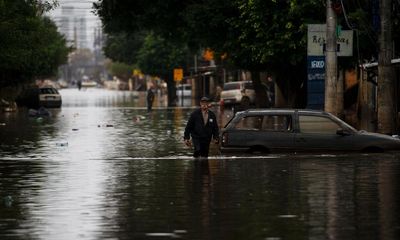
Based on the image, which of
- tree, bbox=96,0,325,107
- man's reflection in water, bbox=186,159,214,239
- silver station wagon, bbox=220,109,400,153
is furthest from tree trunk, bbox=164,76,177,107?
man's reflection in water, bbox=186,159,214,239

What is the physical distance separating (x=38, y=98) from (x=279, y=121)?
169 ft

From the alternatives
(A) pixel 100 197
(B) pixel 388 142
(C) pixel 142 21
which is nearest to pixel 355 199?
(A) pixel 100 197

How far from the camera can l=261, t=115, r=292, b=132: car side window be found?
25750 millimetres

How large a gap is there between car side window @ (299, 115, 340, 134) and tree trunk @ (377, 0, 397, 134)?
16.9 ft

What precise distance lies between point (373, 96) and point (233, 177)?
31334mm

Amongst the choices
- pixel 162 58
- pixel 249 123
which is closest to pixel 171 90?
pixel 162 58

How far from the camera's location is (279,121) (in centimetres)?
2561

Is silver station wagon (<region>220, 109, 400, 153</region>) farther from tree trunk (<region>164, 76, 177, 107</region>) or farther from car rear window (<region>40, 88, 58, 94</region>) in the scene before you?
tree trunk (<region>164, 76, 177, 107</region>)

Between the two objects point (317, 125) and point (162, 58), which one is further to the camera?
point (162, 58)

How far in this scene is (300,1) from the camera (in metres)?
41.8

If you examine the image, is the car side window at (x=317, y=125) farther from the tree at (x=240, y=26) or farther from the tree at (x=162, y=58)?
the tree at (x=162, y=58)

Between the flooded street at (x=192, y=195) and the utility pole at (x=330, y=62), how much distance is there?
4030 millimetres

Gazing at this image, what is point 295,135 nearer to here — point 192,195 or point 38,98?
point 192,195

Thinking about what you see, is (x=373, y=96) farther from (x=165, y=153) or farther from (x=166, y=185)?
(x=166, y=185)
